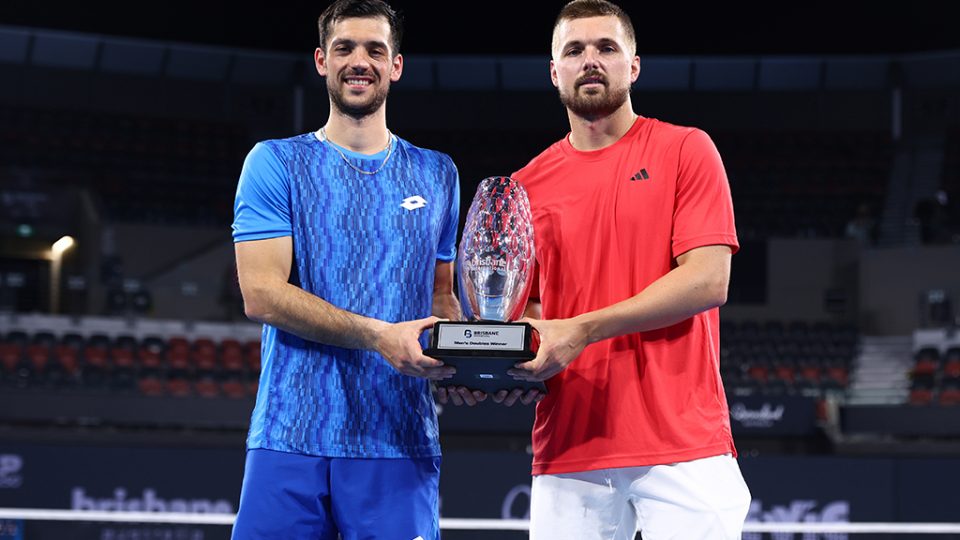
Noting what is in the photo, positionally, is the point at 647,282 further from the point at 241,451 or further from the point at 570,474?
the point at 241,451

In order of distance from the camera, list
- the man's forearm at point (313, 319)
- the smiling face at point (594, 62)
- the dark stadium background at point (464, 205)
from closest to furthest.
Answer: the man's forearm at point (313, 319) → the smiling face at point (594, 62) → the dark stadium background at point (464, 205)

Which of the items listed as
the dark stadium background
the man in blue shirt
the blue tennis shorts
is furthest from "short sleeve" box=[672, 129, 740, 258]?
the dark stadium background

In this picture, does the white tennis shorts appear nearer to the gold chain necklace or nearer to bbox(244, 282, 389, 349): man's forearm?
bbox(244, 282, 389, 349): man's forearm

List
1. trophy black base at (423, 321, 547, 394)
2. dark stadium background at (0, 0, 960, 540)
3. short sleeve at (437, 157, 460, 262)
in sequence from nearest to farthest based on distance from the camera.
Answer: trophy black base at (423, 321, 547, 394) < short sleeve at (437, 157, 460, 262) < dark stadium background at (0, 0, 960, 540)

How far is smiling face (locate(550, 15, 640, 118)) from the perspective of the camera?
7.69ft

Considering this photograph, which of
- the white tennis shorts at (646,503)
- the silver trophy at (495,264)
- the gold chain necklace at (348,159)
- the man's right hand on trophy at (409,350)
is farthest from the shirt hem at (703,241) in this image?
the gold chain necklace at (348,159)

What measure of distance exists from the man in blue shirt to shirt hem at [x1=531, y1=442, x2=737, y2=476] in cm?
29

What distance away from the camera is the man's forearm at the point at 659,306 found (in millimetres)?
2158

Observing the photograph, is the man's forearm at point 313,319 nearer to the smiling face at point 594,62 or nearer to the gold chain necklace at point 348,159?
the gold chain necklace at point 348,159

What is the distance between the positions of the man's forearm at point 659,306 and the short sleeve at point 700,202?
84mm

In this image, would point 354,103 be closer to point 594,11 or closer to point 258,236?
point 258,236

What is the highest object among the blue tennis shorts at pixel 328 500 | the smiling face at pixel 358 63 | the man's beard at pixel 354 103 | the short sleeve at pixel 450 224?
the smiling face at pixel 358 63

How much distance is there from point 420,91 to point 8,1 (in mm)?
6734

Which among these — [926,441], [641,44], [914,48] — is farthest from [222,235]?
[914,48]
